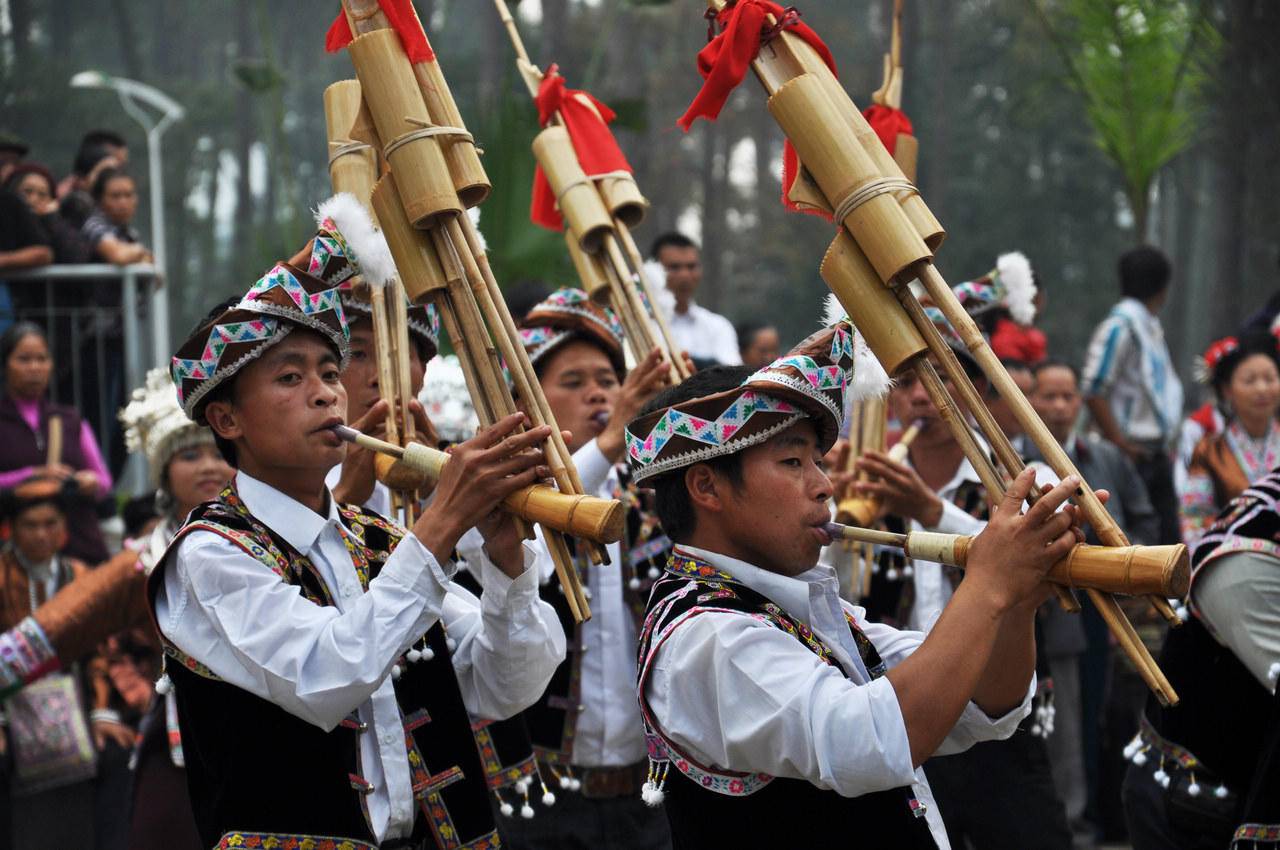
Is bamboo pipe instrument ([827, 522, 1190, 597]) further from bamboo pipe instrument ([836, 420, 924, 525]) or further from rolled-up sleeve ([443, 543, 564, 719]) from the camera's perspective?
bamboo pipe instrument ([836, 420, 924, 525])

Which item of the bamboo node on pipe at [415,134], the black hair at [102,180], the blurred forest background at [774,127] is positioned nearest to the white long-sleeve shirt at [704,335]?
the blurred forest background at [774,127]

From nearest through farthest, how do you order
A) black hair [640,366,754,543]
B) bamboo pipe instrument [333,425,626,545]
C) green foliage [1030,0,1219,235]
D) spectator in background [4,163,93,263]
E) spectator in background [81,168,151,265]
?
bamboo pipe instrument [333,425,626,545] → black hair [640,366,754,543] → spectator in background [4,163,93,263] → spectator in background [81,168,151,265] → green foliage [1030,0,1219,235]

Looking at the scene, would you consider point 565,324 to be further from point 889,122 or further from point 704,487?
point 704,487

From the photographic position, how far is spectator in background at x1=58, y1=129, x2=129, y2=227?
9727mm

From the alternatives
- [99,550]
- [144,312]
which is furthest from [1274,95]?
[99,550]

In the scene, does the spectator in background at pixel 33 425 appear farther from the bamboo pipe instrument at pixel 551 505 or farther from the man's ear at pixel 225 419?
the bamboo pipe instrument at pixel 551 505

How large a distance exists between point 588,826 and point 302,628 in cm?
184

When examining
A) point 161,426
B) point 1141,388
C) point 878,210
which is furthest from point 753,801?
point 1141,388

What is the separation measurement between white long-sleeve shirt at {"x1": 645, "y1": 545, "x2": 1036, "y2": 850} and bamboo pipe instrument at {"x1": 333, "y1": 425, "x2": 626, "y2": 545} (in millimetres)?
231

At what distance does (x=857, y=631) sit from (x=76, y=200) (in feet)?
26.2

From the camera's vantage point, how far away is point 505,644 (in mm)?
3180

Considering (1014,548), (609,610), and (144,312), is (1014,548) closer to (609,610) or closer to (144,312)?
(609,610)

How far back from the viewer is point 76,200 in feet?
31.9

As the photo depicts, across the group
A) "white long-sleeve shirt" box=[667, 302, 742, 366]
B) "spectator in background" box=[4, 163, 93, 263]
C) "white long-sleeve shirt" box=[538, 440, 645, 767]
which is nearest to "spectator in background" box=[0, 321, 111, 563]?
"spectator in background" box=[4, 163, 93, 263]
